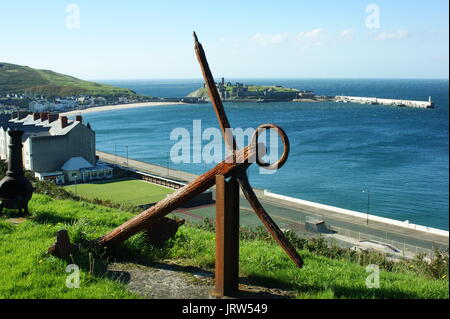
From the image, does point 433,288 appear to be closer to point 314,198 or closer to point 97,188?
point 97,188

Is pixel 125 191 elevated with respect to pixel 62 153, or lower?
lower

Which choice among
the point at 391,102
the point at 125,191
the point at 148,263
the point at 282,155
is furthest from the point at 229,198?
the point at 391,102

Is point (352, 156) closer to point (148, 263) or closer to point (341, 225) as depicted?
point (341, 225)

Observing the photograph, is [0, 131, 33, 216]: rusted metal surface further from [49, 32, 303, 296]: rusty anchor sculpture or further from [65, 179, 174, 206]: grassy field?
[65, 179, 174, 206]: grassy field

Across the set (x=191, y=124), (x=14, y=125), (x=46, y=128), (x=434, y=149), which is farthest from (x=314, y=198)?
(x=191, y=124)

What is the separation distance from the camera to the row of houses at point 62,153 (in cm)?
4247

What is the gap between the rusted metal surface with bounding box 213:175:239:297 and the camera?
6.27 metres

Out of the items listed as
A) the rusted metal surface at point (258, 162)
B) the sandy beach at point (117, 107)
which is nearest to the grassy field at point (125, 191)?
the rusted metal surface at point (258, 162)

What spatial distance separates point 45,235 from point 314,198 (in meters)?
38.7

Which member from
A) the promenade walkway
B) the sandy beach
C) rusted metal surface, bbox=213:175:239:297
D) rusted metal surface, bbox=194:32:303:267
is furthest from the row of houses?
the sandy beach

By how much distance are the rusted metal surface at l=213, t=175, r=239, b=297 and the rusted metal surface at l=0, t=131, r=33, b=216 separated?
4833mm

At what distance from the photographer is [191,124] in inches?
4400

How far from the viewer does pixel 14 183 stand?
927 cm

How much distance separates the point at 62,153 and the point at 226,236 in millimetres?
40800
